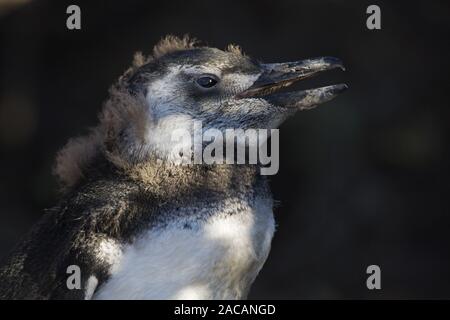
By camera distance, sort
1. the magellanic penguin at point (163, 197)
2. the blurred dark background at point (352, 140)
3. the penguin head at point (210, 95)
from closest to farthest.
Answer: the magellanic penguin at point (163, 197)
the penguin head at point (210, 95)
the blurred dark background at point (352, 140)

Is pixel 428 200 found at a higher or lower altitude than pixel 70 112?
lower

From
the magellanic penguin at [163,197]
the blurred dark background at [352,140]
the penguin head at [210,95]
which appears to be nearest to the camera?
the magellanic penguin at [163,197]

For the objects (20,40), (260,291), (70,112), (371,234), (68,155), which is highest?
(20,40)

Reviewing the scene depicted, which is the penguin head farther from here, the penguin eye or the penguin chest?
the penguin chest

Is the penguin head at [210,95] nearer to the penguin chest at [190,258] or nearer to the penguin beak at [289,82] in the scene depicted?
the penguin beak at [289,82]

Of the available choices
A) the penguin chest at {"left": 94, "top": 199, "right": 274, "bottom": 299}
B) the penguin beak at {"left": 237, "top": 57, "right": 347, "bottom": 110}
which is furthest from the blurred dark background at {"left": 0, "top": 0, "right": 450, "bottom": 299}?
the penguin chest at {"left": 94, "top": 199, "right": 274, "bottom": 299}

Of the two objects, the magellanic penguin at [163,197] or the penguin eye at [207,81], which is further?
the penguin eye at [207,81]

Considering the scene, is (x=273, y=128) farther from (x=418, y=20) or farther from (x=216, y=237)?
(x=418, y=20)

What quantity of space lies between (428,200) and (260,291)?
1.20m

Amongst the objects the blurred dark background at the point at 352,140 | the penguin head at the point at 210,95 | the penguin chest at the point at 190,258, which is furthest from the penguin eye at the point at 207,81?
the blurred dark background at the point at 352,140

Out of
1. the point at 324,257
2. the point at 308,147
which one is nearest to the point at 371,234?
the point at 324,257

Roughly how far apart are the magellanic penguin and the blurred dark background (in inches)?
107

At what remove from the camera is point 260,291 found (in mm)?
5578

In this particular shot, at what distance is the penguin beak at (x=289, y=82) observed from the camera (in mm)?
2736
